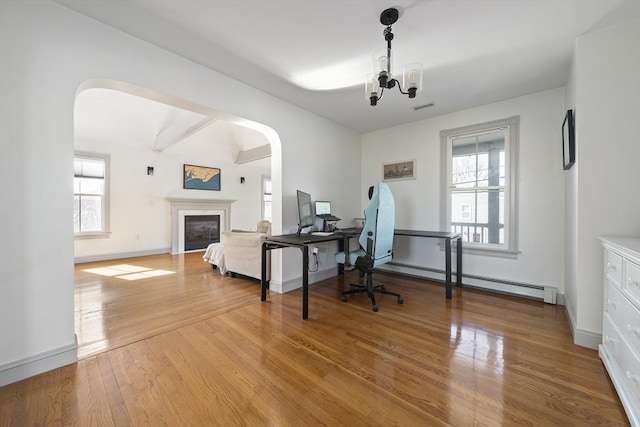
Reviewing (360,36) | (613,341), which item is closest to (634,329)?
(613,341)

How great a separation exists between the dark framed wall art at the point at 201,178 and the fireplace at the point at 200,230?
2.73 feet

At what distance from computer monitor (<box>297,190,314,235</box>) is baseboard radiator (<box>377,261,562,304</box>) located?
1861mm

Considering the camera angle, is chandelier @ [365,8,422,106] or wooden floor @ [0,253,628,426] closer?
wooden floor @ [0,253,628,426]

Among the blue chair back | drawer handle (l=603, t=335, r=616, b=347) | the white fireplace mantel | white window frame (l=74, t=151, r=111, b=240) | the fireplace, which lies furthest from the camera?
the fireplace

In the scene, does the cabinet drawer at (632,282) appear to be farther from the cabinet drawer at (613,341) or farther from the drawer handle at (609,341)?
the drawer handle at (609,341)

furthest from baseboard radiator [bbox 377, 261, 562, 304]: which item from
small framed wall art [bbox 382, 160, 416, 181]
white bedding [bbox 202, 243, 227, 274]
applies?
white bedding [bbox 202, 243, 227, 274]

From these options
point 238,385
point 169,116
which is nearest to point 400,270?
point 238,385

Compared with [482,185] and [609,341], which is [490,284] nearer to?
[482,185]

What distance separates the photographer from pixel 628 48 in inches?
69.7

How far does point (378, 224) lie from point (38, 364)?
2.76 meters

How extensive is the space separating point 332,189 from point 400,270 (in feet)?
5.74

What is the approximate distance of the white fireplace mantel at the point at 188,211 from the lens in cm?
618

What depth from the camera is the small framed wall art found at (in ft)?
12.8

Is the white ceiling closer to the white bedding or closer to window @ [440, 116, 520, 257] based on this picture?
window @ [440, 116, 520, 257]
